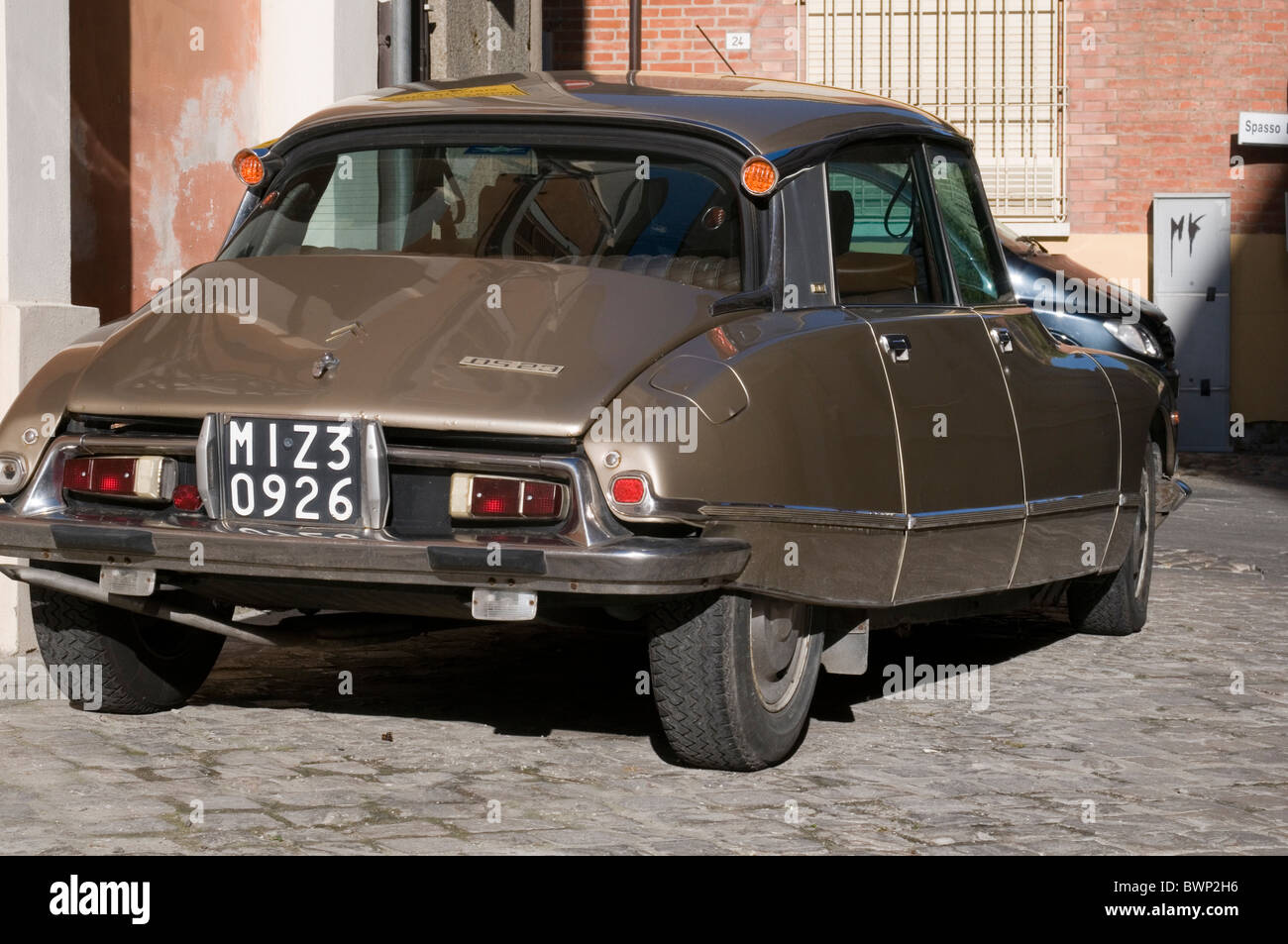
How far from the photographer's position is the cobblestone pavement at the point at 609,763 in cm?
437

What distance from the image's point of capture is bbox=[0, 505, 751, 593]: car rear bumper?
4.38 meters

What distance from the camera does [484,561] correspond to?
4395 mm

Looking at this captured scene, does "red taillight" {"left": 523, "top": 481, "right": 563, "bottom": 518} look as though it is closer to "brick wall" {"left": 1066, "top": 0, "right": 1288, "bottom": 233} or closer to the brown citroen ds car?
the brown citroen ds car

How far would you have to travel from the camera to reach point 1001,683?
6547mm

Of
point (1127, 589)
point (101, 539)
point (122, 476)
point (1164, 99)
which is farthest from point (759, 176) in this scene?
point (1164, 99)

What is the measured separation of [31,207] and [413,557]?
3379 millimetres

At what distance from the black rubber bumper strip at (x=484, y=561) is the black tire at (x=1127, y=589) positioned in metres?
3.61

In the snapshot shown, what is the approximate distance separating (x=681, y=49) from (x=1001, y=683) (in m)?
14.7

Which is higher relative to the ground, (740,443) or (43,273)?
(43,273)

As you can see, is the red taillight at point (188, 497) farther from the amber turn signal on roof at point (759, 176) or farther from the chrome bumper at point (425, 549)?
the amber turn signal on roof at point (759, 176)

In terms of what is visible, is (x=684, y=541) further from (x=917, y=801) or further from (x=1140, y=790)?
(x=1140, y=790)

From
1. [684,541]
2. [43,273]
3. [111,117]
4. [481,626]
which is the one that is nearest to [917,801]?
A: [684,541]

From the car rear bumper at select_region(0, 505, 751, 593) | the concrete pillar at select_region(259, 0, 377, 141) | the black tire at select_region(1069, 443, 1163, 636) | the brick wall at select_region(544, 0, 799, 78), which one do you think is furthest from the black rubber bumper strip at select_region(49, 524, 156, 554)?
the brick wall at select_region(544, 0, 799, 78)

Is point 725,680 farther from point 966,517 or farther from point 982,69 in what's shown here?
point 982,69
